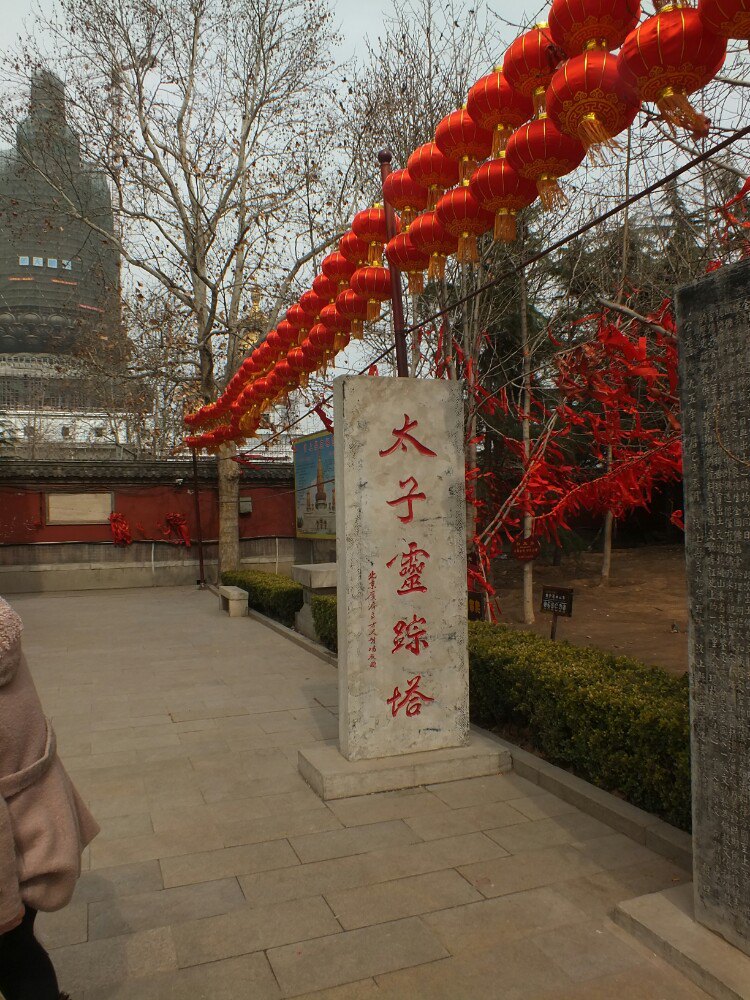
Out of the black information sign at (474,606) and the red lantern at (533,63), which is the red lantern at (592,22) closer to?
the red lantern at (533,63)

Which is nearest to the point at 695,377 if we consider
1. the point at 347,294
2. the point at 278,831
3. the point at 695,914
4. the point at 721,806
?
the point at 721,806

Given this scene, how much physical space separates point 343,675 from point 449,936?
5.76 feet

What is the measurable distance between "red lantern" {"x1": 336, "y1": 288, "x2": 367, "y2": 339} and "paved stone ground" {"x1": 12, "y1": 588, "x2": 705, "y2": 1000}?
124 inches

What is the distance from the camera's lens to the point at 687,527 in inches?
105

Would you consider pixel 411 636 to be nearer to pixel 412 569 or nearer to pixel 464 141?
pixel 412 569

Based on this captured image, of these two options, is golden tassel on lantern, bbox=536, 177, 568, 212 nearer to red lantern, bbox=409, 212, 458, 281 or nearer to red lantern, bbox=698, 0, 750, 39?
red lantern, bbox=409, 212, 458, 281

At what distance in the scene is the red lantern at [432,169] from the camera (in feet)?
13.8

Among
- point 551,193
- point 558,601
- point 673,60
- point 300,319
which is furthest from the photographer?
point 300,319

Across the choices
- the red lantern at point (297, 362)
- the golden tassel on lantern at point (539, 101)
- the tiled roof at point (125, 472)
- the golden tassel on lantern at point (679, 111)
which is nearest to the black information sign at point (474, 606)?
the red lantern at point (297, 362)


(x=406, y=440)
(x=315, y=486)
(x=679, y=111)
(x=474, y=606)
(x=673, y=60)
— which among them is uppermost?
(x=673, y=60)

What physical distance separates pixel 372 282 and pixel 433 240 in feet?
3.37

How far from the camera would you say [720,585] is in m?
2.53

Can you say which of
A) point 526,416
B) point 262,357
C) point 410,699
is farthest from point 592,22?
point 262,357

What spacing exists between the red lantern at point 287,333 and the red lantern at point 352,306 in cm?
126
